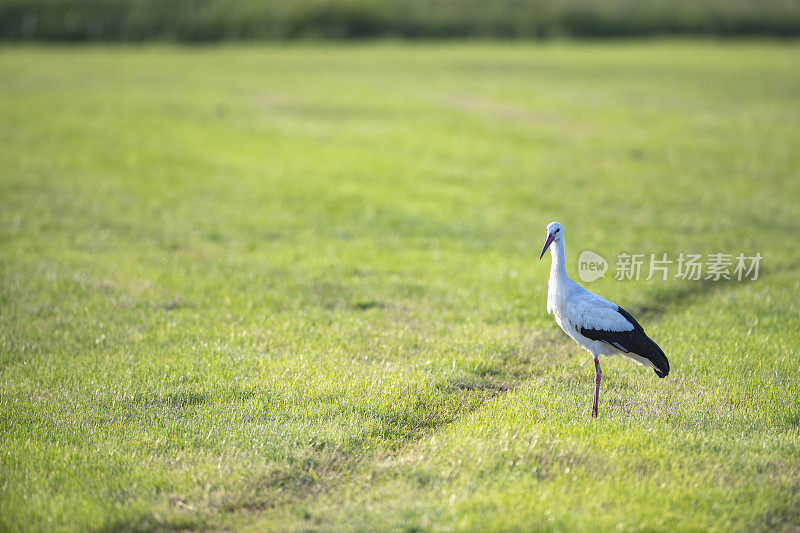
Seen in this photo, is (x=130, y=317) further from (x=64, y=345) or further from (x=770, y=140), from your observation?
(x=770, y=140)

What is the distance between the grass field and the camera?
6.47 m

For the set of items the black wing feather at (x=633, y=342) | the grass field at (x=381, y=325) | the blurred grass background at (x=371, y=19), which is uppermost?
the blurred grass background at (x=371, y=19)

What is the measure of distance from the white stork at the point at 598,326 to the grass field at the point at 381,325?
639mm

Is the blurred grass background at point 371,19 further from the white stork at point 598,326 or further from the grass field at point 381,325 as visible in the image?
the white stork at point 598,326

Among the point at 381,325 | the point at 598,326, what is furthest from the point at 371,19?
the point at 598,326

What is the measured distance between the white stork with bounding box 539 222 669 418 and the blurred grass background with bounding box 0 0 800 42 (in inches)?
1596

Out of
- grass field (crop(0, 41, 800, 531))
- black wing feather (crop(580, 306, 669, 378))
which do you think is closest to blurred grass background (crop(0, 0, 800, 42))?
grass field (crop(0, 41, 800, 531))

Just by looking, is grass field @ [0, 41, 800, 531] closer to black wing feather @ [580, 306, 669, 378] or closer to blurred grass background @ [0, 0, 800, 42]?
black wing feather @ [580, 306, 669, 378]

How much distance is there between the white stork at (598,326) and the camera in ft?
25.0

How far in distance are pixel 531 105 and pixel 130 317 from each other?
20.9m

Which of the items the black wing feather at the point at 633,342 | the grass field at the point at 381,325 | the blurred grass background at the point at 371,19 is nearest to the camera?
the grass field at the point at 381,325

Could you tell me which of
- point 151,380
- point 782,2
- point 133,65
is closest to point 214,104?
point 133,65

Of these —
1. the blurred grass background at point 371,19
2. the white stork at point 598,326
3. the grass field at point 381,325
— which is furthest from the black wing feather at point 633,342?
the blurred grass background at point 371,19

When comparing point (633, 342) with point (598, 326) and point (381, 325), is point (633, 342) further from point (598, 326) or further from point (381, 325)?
point (381, 325)
